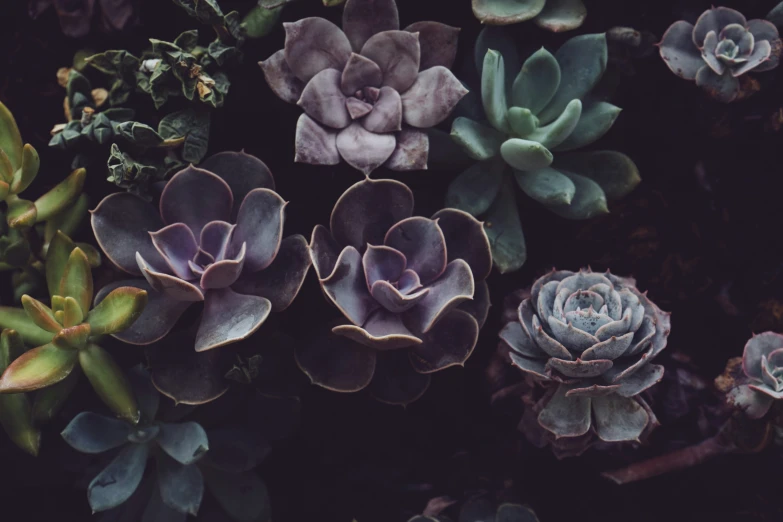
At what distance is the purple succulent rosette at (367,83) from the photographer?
3.96 feet

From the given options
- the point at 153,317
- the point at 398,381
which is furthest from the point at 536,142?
the point at 153,317

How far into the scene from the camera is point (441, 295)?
1144 millimetres

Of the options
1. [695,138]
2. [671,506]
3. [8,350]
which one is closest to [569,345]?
[671,506]

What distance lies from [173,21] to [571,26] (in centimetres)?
78

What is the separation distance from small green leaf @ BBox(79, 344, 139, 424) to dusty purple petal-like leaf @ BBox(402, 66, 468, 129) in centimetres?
66

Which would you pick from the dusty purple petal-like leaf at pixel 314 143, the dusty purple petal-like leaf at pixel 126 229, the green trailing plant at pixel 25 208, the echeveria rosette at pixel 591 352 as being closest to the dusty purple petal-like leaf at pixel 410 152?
the dusty purple petal-like leaf at pixel 314 143

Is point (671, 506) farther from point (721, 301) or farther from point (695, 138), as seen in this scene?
point (695, 138)

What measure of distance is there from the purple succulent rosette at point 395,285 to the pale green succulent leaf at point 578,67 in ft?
1.07

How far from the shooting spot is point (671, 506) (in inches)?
54.2

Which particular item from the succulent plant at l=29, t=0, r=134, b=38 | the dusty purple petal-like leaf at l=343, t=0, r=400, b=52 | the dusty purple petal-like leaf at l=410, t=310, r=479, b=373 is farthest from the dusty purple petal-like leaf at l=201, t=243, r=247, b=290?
the succulent plant at l=29, t=0, r=134, b=38

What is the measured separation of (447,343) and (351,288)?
19 cm

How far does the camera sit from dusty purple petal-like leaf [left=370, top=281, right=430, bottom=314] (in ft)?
3.57

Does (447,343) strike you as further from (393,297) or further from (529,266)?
(529,266)

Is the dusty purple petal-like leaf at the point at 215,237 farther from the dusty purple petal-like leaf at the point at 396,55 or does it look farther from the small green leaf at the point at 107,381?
the dusty purple petal-like leaf at the point at 396,55
